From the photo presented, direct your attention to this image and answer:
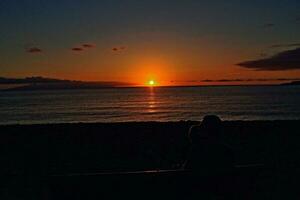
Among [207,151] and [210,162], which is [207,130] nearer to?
[207,151]

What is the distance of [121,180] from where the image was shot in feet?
15.5

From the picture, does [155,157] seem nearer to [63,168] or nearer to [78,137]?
[63,168]

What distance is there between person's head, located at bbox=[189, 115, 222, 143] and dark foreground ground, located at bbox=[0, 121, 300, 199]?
0.40m

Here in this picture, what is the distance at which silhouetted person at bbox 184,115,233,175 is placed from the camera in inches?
196

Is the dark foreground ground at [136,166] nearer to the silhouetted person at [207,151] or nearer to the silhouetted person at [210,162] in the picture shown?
the silhouetted person at [210,162]

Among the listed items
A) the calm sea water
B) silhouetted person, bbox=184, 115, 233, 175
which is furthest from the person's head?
the calm sea water

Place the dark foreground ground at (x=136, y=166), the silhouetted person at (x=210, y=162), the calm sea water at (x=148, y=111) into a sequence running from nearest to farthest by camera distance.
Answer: the dark foreground ground at (x=136, y=166)
the silhouetted person at (x=210, y=162)
the calm sea water at (x=148, y=111)

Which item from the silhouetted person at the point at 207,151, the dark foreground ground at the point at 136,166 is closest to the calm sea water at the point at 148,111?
the dark foreground ground at the point at 136,166

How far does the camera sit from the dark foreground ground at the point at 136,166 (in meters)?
4.74

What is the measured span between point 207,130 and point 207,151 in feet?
0.82

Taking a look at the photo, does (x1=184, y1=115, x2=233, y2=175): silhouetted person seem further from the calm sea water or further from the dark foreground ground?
the calm sea water

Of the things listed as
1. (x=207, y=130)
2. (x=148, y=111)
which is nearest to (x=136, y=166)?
(x=207, y=130)

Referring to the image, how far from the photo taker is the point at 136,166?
10.1 metres

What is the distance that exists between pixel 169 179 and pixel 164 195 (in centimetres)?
19
